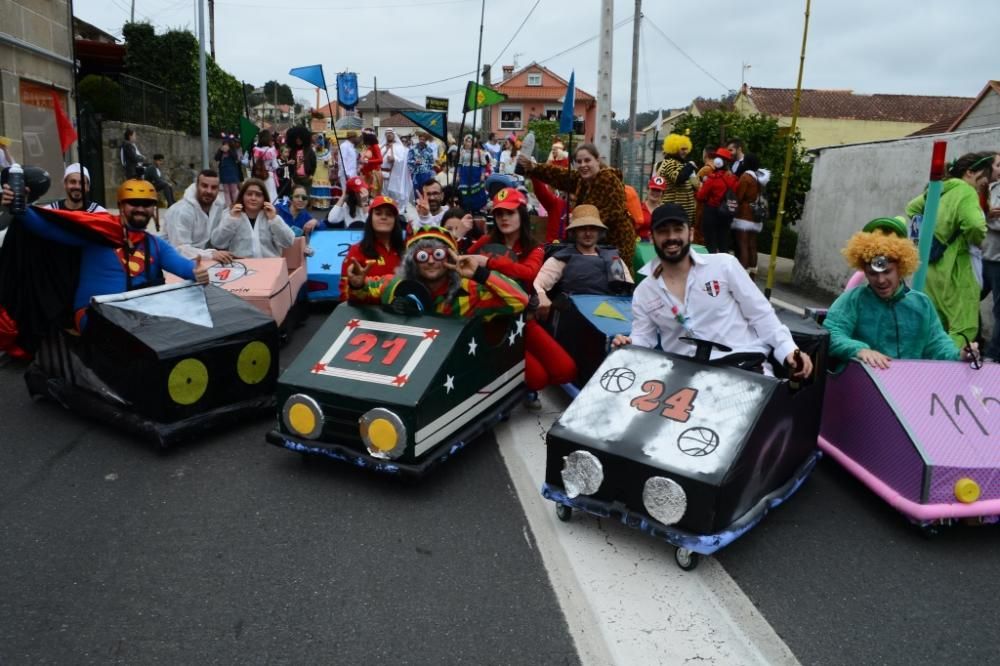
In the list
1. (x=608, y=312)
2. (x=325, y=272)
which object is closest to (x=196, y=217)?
(x=325, y=272)

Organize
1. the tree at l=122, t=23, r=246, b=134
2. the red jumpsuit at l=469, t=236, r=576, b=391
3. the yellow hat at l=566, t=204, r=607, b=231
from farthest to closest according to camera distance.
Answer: the tree at l=122, t=23, r=246, b=134 < the yellow hat at l=566, t=204, r=607, b=231 < the red jumpsuit at l=469, t=236, r=576, b=391

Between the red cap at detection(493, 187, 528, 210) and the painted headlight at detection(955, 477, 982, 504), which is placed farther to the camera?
the red cap at detection(493, 187, 528, 210)

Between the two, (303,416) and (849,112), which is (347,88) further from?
(849,112)

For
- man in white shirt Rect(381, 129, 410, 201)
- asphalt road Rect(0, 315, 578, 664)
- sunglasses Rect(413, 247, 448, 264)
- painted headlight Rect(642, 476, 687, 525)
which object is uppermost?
man in white shirt Rect(381, 129, 410, 201)

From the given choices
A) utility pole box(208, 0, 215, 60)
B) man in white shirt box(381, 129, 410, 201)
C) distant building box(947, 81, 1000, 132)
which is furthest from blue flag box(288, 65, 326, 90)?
distant building box(947, 81, 1000, 132)

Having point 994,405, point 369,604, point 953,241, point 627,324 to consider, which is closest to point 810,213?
point 953,241

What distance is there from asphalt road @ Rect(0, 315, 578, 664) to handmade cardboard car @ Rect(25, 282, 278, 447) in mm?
230

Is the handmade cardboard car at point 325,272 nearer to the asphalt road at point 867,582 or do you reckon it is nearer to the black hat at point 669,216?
the black hat at point 669,216

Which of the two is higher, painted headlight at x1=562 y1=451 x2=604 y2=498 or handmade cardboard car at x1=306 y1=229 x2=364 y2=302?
handmade cardboard car at x1=306 y1=229 x2=364 y2=302

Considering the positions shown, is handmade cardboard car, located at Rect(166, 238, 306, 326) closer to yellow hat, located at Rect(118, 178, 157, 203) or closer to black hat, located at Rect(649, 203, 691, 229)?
yellow hat, located at Rect(118, 178, 157, 203)

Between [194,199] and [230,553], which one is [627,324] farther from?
[194,199]

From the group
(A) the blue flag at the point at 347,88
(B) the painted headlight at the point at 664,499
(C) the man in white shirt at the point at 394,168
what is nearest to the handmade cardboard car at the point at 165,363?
(B) the painted headlight at the point at 664,499

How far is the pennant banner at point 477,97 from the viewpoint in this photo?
8.63 meters

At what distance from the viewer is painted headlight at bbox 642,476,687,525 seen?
3201 millimetres
